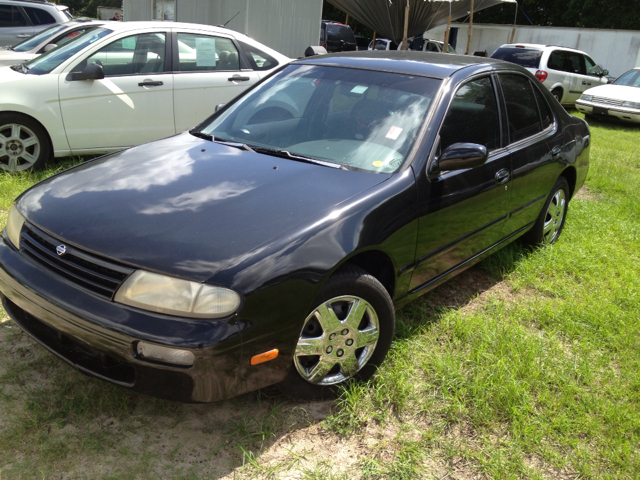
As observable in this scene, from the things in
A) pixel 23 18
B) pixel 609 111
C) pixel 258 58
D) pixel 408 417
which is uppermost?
pixel 23 18

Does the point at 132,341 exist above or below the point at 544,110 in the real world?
below

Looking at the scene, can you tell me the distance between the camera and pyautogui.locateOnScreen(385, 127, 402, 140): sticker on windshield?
10.0ft

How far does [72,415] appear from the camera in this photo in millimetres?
2479

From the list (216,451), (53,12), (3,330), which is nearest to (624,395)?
(216,451)

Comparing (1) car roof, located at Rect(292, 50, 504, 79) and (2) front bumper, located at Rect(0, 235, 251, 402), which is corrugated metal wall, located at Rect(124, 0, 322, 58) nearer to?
(1) car roof, located at Rect(292, 50, 504, 79)

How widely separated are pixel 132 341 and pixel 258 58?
5.15 metres

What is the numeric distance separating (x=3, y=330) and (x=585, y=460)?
287 cm

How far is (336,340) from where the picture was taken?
8.43ft

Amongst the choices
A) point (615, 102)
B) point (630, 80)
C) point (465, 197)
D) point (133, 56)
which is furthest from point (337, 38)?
point (465, 197)

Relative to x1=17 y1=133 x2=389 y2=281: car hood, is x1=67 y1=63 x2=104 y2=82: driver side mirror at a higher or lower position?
higher

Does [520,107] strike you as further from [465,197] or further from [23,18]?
[23,18]

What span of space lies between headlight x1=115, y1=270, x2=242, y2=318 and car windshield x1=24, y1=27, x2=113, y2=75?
4172 millimetres

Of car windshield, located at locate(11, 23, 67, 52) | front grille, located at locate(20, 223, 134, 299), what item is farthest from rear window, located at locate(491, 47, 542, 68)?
front grille, located at locate(20, 223, 134, 299)

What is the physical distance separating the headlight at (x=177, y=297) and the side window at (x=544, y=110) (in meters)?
3.05
